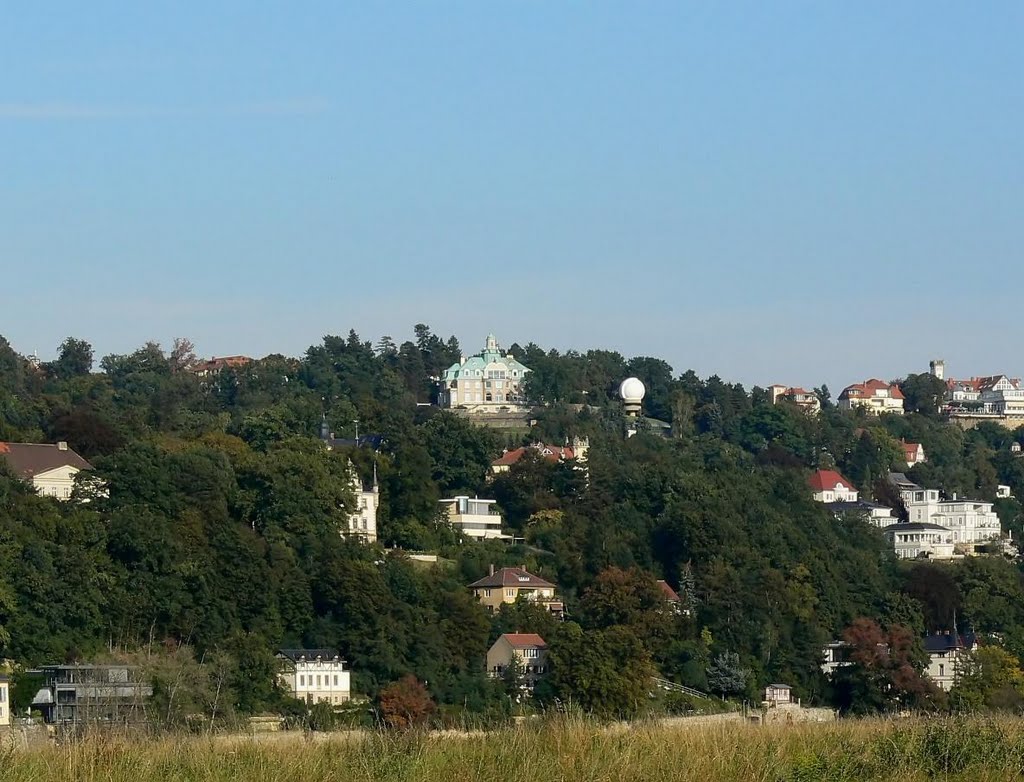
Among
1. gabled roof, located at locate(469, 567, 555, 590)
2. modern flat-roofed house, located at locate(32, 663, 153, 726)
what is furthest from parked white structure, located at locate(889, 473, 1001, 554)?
modern flat-roofed house, located at locate(32, 663, 153, 726)

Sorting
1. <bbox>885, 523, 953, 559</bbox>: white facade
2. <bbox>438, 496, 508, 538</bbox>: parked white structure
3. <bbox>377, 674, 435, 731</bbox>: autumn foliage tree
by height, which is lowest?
<bbox>377, 674, 435, 731</bbox>: autumn foliage tree

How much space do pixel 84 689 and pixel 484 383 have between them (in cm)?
4882

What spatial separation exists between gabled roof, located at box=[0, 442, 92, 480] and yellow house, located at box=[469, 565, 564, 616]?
30.1 ft

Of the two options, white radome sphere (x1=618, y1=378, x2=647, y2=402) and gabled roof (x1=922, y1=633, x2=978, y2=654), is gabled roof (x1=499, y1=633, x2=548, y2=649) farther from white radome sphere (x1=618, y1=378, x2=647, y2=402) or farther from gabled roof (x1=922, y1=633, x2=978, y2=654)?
white radome sphere (x1=618, y1=378, x2=647, y2=402)

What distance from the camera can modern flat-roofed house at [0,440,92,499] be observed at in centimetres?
4419

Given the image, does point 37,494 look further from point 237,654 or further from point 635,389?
point 635,389

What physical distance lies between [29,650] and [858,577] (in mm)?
22763

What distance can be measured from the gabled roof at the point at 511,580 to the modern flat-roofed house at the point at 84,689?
13.2 meters

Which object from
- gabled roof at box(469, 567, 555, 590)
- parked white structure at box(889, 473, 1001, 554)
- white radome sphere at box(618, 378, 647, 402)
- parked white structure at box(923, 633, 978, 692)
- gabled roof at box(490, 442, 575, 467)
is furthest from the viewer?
white radome sphere at box(618, 378, 647, 402)

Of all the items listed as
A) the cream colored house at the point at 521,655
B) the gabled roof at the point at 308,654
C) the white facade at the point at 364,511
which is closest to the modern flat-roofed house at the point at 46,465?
the white facade at the point at 364,511

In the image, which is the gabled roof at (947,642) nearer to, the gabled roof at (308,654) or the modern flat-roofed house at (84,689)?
the gabled roof at (308,654)

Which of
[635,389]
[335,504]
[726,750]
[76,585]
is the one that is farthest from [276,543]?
[635,389]

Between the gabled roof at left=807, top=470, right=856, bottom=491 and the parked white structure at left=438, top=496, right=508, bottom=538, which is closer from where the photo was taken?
the parked white structure at left=438, top=496, right=508, bottom=538

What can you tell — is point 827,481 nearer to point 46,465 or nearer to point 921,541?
point 921,541
